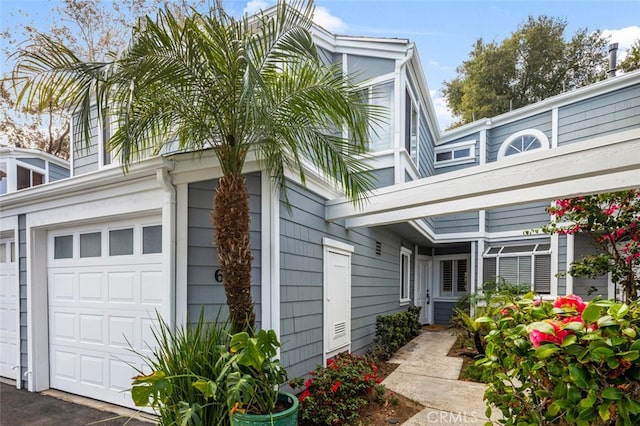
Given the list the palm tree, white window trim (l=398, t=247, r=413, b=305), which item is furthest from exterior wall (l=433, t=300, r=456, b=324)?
the palm tree

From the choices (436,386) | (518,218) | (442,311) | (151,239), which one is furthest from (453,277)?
(151,239)

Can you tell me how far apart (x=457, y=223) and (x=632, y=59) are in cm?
808

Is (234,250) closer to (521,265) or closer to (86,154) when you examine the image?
(86,154)

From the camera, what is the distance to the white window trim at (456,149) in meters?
9.89

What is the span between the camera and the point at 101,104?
2.84 m

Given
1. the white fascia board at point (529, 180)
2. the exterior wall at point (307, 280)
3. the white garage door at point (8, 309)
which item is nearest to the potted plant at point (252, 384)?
the exterior wall at point (307, 280)

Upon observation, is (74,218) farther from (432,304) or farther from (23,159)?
(432,304)

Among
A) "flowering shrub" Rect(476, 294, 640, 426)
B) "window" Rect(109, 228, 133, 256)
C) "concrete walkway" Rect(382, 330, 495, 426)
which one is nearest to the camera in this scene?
"flowering shrub" Rect(476, 294, 640, 426)

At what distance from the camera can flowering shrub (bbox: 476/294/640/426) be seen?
1.39 metres

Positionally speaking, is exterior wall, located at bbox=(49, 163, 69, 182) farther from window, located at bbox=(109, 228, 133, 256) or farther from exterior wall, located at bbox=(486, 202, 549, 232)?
exterior wall, located at bbox=(486, 202, 549, 232)

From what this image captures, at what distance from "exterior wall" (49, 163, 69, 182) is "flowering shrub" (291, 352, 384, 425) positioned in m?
7.75

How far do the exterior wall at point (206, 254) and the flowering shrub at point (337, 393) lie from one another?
103 cm

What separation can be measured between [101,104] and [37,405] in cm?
417

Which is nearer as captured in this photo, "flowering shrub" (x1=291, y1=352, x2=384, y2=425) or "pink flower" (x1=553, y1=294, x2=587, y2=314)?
"pink flower" (x1=553, y1=294, x2=587, y2=314)
